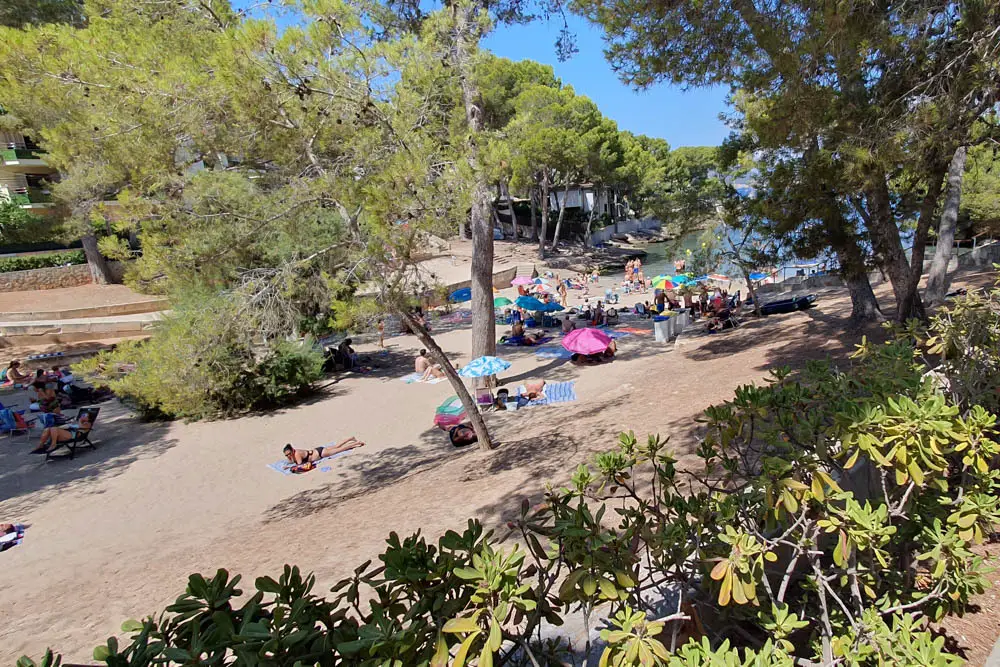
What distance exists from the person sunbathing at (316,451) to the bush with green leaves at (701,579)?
7.24 m

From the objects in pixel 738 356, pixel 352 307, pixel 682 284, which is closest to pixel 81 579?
pixel 352 307

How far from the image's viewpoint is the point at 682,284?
21.6 m

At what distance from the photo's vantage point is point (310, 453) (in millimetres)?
9414

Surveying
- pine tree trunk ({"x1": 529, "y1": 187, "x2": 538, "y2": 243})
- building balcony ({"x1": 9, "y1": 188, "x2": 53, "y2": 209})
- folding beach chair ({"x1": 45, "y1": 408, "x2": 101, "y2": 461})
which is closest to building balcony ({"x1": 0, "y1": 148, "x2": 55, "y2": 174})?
building balcony ({"x1": 9, "y1": 188, "x2": 53, "y2": 209})

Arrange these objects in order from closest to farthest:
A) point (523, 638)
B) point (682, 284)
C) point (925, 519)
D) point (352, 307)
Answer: point (523, 638) → point (925, 519) → point (352, 307) → point (682, 284)

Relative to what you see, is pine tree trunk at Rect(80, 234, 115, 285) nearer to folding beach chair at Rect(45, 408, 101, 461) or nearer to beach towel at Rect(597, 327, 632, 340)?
folding beach chair at Rect(45, 408, 101, 461)

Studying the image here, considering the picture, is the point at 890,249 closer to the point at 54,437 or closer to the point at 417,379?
the point at 417,379

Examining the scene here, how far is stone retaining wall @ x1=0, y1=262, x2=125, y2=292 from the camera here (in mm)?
24562

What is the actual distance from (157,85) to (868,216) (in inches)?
358

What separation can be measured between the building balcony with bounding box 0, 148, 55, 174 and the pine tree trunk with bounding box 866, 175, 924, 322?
3439 cm

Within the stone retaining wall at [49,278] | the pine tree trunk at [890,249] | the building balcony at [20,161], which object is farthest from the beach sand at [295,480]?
the building balcony at [20,161]

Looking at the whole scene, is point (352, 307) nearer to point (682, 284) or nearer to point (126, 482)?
point (126, 482)

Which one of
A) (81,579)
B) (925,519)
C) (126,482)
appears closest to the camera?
(925,519)

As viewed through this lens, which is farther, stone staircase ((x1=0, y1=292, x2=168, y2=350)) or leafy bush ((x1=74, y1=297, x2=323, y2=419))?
stone staircase ((x1=0, y1=292, x2=168, y2=350))
